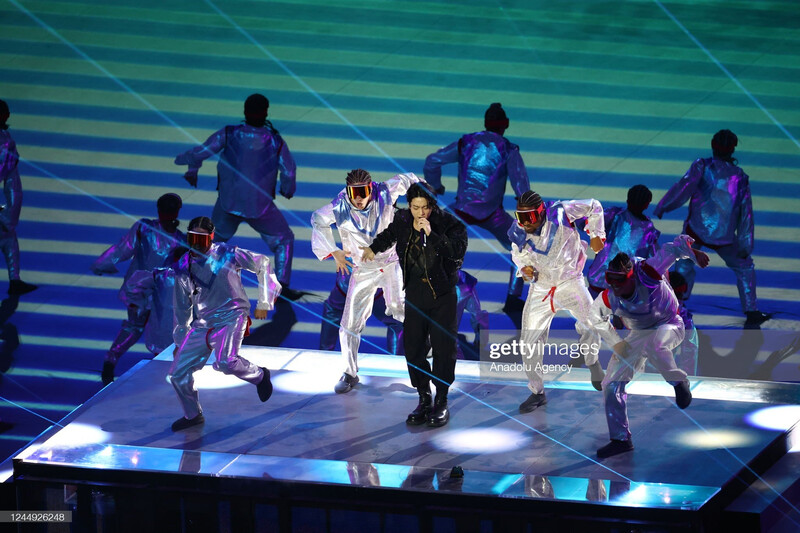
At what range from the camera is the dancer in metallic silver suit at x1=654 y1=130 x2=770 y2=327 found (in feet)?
33.7

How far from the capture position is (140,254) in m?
9.74

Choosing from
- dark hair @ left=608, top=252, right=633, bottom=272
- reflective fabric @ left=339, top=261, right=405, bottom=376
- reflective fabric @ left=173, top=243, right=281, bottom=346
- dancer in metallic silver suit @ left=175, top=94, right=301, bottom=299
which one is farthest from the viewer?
dancer in metallic silver suit @ left=175, top=94, right=301, bottom=299

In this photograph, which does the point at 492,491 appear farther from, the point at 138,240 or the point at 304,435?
the point at 138,240

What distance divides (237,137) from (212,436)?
311 cm

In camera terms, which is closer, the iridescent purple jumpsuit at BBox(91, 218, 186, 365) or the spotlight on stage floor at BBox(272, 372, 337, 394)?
the spotlight on stage floor at BBox(272, 372, 337, 394)

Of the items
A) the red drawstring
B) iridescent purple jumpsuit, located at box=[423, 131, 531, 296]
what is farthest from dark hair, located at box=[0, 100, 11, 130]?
the red drawstring

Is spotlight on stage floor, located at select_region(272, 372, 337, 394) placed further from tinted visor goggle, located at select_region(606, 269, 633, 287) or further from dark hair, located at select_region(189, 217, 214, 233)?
tinted visor goggle, located at select_region(606, 269, 633, 287)

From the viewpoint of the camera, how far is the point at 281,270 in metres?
11.1

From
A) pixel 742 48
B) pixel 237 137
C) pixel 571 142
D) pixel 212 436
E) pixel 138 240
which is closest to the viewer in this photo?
→ pixel 212 436

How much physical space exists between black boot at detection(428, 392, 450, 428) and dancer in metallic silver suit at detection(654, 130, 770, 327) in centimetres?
254

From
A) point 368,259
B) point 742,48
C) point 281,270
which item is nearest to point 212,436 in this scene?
point 368,259

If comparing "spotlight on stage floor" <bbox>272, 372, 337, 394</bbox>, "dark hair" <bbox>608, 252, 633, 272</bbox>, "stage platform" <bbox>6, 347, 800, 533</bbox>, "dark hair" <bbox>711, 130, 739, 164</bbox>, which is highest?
"dark hair" <bbox>711, 130, 739, 164</bbox>

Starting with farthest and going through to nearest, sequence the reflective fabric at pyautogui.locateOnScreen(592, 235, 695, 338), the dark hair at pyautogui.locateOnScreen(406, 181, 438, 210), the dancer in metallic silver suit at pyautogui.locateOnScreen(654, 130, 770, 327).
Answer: the dancer in metallic silver suit at pyautogui.locateOnScreen(654, 130, 770, 327)
the dark hair at pyautogui.locateOnScreen(406, 181, 438, 210)
the reflective fabric at pyautogui.locateOnScreen(592, 235, 695, 338)

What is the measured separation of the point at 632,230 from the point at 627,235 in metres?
0.05
